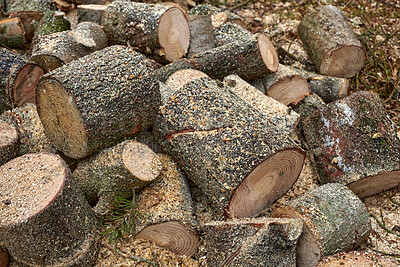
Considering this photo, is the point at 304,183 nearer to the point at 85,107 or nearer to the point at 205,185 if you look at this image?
the point at 205,185

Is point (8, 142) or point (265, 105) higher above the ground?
point (8, 142)

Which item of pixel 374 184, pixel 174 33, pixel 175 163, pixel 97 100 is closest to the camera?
pixel 97 100

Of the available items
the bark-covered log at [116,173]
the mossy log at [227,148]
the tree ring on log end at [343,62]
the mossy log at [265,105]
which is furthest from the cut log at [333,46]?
the bark-covered log at [116,173]

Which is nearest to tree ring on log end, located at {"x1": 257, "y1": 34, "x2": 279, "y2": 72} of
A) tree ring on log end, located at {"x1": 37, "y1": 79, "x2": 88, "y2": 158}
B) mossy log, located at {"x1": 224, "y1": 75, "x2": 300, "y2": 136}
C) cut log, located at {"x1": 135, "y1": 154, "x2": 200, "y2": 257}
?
mossy log, located at {"x1": 224, "y1": 75, "x2": 300, "y2": 136}

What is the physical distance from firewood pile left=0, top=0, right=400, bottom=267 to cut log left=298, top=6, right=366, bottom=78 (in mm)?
828

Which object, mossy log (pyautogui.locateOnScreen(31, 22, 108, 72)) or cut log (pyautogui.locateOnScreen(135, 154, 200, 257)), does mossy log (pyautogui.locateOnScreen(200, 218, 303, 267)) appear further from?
mossy log (pyautogui.locateOnScreen(31, 22, 108, 72))

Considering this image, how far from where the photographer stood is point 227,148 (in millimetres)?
2219

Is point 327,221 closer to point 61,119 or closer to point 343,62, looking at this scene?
point 61,119

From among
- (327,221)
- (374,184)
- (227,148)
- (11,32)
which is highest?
(11,32)

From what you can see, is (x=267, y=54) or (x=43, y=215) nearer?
(x=43, y=215)

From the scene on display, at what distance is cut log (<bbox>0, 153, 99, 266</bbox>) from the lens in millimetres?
1858

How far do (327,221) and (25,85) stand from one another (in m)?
2.23

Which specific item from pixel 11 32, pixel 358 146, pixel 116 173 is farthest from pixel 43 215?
pixel 11 32

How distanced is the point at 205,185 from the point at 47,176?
2.92ft
